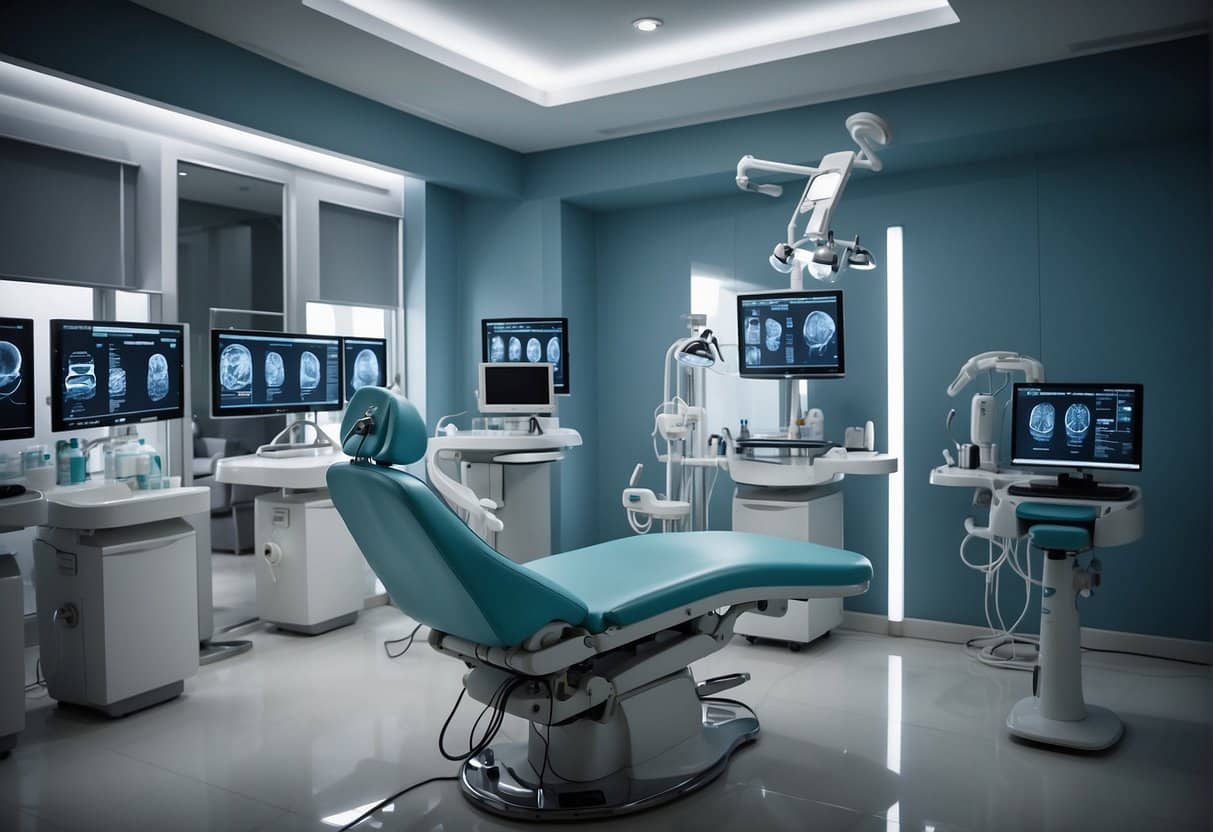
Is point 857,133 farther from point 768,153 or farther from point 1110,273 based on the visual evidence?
point 1110,273

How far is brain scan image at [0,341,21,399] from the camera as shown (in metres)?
3.22

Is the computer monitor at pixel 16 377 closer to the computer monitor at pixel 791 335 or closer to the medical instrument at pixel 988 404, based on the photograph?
the computer monitor at pixel 791 335

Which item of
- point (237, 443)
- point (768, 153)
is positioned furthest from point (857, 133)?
point (237, 443)

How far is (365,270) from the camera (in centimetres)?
521

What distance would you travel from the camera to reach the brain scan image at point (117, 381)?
3.60 metres

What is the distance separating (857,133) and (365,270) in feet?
9.18

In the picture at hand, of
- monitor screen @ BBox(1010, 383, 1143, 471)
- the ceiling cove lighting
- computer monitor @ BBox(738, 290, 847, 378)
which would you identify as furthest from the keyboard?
the ceiling cove lighting

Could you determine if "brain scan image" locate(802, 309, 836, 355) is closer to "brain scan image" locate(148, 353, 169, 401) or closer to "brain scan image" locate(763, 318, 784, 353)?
"brain scan image" locate(763, 318, 784, 353)

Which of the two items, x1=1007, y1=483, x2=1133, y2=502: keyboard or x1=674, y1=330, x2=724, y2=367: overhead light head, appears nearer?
x1=1007, y1=483, x2=1133, y2=502: keyboard

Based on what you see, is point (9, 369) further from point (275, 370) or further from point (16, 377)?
point (275, 370)

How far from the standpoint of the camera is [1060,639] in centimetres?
306

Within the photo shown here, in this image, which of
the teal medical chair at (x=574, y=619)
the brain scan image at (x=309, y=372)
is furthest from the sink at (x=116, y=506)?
the teal medical chair at (x=574, y=619)

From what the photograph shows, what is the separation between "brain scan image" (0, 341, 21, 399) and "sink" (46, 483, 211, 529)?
40cm

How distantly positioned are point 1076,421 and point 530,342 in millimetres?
2676
